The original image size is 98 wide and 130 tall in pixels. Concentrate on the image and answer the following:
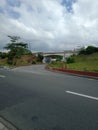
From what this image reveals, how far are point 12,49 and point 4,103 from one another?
52040 millimetres

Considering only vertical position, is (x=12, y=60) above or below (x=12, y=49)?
below

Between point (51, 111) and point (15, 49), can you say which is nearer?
point (51, 111)

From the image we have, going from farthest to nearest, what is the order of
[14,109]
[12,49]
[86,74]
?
1. [12,49]
2. [86,74]
3. [14,109]

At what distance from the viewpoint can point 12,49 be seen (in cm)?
5659

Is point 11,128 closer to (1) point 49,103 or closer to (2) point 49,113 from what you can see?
(2) point 49,113

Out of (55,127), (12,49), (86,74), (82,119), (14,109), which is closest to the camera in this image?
(55,127)

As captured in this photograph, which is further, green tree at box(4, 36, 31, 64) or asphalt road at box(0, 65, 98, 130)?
green tree at box(4, 36, 31, 64)

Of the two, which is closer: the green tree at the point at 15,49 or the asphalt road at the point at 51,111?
the asphalt road at the point at 51,111

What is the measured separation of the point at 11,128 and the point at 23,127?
0.32 m

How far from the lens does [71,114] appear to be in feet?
16.3

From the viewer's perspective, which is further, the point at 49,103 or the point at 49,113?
the point at 49,103

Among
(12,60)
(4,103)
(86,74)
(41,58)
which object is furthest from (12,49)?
(4,103)

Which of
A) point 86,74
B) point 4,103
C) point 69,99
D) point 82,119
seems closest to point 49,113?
point 82,119

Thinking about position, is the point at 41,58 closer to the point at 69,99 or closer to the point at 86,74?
the point at 86,74
